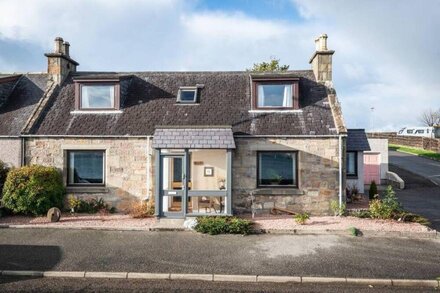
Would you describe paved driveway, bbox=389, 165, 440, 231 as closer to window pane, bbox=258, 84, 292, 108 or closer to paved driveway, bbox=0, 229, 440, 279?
paved driveway, bbox=0, 229, 440, 279

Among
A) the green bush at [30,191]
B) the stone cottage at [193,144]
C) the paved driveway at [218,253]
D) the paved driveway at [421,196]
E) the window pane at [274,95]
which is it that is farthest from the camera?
the window pane at [274,95]

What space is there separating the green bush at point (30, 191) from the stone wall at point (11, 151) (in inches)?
46.6

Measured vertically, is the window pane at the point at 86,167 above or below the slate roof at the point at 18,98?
below

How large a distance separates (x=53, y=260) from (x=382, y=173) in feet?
74.2

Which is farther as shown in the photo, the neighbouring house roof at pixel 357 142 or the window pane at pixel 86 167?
the neighbouring house roof at pixel 357 142

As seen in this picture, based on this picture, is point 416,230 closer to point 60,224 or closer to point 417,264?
point 417,264

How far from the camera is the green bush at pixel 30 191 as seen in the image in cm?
1303

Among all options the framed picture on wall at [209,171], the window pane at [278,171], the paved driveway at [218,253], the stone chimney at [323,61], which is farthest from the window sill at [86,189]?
the stone chimney at [323,61]

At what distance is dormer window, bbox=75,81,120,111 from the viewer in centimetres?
1557

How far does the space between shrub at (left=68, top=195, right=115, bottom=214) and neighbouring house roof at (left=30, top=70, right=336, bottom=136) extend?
8.92 feet

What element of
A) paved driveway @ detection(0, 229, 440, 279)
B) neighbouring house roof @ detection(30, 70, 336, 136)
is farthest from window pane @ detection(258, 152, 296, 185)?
paved driveway @ detection(0, 229, 440, 279)

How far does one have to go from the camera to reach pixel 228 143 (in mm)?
12969

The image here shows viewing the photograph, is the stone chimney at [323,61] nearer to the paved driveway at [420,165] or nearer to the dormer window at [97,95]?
the dormer window at [97,95]

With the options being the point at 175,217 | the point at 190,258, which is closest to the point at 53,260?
the point at 190,258
